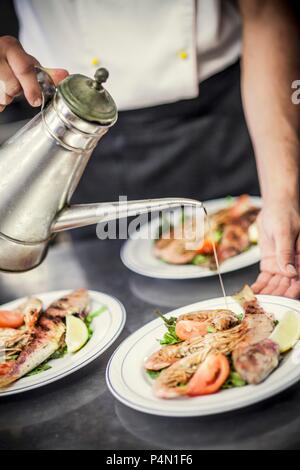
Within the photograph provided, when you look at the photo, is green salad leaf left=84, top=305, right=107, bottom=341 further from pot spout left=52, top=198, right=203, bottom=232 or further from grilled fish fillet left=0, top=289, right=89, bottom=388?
pot spout left=52, top=198, right=203, bottom=232

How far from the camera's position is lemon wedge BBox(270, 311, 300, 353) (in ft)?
3.44

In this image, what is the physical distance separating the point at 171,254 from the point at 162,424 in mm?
835

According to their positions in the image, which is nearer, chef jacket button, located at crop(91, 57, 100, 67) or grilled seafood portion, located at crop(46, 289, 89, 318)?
grilled seafood portion, located at crop(46, 289, 89, 318)

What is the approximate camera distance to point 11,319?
142 cm

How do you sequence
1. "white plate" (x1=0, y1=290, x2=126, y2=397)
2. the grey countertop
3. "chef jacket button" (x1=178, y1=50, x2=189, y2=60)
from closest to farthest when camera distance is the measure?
1. the grey countertop
2. "white plate" (x1=0, y1=290, x2=126, y2=397)
3. "chef jacket button" (x1=178, y1=50, x2=189, y2=60)

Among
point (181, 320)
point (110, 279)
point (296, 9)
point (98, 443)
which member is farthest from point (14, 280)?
point (296, 9)

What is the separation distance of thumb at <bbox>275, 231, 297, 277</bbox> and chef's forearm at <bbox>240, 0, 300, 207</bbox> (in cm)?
36

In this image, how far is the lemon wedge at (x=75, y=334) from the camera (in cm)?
128

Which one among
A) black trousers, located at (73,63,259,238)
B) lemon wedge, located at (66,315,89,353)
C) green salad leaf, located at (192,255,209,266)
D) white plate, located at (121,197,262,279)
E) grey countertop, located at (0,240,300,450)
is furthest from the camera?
black trousers, located at (73,63,259,238)

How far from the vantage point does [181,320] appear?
1.21m

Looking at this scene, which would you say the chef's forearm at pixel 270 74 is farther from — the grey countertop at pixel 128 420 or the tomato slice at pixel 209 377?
the tomato slice at pixel 209 377

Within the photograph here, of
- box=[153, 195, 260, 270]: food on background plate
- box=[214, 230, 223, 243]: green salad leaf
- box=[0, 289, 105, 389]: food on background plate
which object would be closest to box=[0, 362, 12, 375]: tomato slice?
box=[0, 289, 105, 389]: food on background plate

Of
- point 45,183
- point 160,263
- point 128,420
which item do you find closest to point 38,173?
point 45,183

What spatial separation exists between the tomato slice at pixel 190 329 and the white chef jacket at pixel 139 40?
43.3 inches
